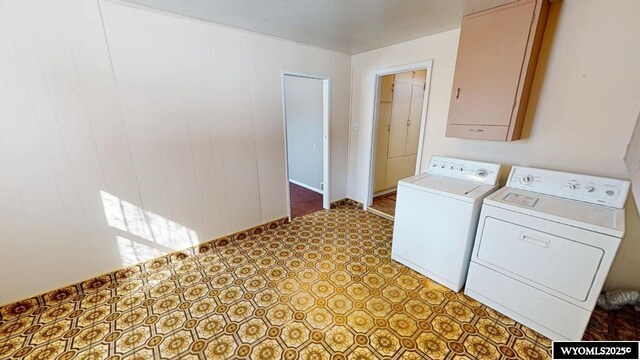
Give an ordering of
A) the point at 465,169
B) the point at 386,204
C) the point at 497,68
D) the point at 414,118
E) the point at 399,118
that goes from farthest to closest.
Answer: the point at 414,118 → the point at 399,118 → the point at 386,204 → the point at 465,169 → the point at 497,68

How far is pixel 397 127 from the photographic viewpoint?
13.8ft

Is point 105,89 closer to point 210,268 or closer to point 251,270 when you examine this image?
point 210,268

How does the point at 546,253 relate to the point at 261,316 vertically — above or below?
above

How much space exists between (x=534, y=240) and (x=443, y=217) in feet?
1.95

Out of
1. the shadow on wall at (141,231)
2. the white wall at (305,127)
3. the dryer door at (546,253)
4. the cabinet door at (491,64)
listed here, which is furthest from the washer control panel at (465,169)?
→ the shadow on wall at (141,231)

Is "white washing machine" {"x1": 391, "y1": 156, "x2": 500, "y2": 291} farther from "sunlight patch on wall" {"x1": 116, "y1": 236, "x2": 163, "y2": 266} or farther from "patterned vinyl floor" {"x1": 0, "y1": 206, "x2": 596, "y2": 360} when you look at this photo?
"sunlight patch on wall" {"x1": 116, "y1": 236, "x2": 163, "y2": 266}

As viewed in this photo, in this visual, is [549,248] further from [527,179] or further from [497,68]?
[497,68]

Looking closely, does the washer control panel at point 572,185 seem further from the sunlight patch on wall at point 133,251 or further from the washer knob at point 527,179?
the sunlight patch on wall at point 133,251

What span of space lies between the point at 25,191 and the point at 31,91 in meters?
0.73

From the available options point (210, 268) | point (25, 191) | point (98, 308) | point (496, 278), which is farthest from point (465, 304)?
point (25, 191)

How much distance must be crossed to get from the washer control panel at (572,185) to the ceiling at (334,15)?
4.54 ft

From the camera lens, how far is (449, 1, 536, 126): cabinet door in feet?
5.93

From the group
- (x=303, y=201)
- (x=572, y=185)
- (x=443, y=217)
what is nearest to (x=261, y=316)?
(x=443, y=217)

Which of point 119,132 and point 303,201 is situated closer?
point 119,132
